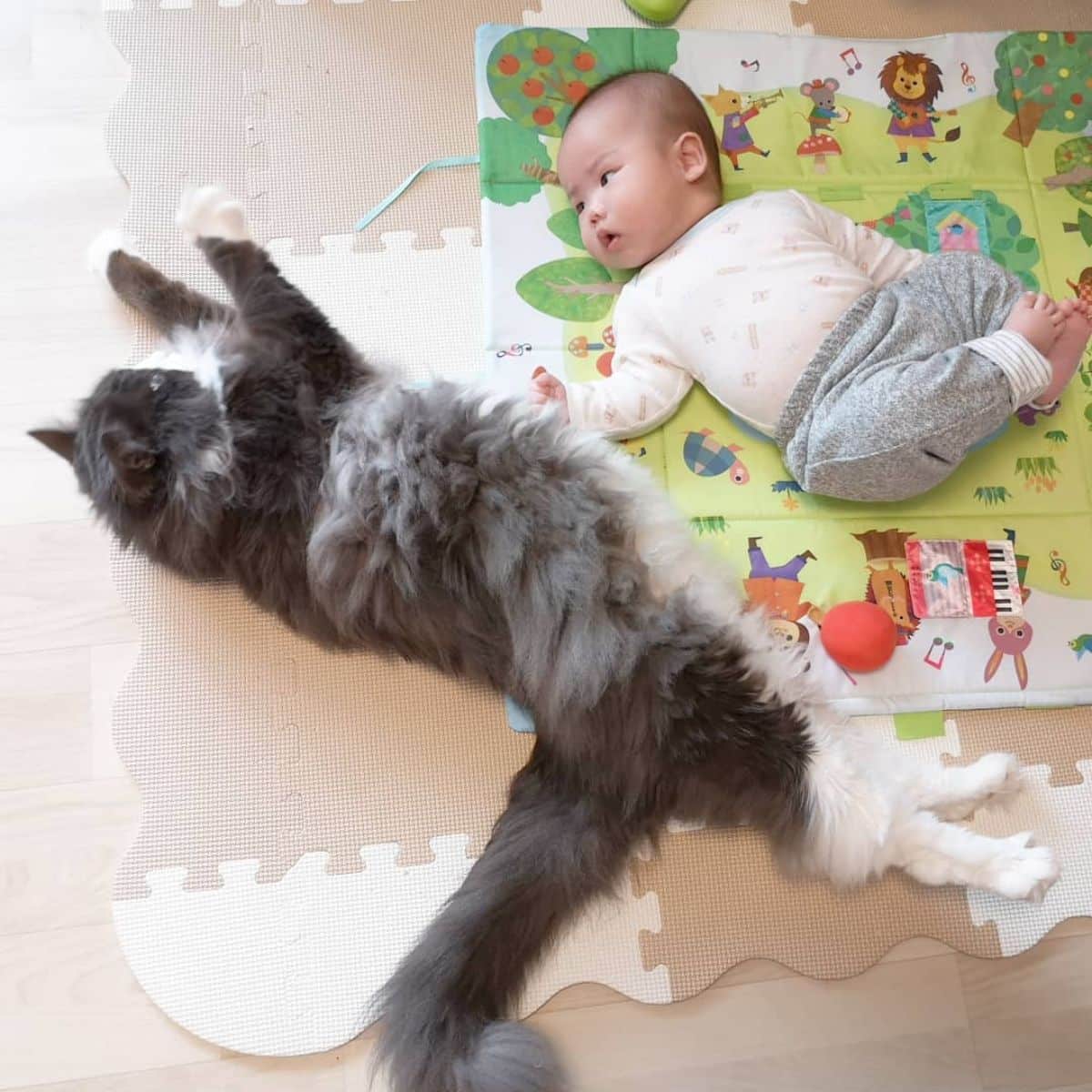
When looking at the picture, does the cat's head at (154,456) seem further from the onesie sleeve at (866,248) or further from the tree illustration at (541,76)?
the onesie sleeve at (866,248)

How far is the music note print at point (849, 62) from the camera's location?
188 cm

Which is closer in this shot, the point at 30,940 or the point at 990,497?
the point at 30,940

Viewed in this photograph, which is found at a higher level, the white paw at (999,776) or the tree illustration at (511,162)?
the tree illustration at (511,162)

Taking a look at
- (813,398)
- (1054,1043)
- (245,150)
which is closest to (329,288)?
(245,150)

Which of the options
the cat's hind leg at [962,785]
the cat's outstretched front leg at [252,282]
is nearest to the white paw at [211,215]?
the cat's outstretched front leg at [252,282]

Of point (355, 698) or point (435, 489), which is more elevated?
point (435, 489)

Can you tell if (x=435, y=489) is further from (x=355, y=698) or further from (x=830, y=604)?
(x=830, y=604)

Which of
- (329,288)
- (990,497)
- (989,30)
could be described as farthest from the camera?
(989,30)

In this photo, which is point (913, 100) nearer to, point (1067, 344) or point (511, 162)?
point (1067, 344)

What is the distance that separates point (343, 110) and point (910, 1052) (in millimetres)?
1857

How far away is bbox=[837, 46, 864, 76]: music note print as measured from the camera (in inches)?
73.9

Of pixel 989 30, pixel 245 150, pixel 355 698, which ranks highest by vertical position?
pixel 989 30

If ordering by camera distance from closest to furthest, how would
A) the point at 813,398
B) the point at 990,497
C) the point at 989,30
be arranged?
1. the point at 813,398
2. the point at 990,497
3. the point at 989,30

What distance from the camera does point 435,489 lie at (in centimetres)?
142
